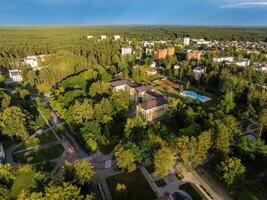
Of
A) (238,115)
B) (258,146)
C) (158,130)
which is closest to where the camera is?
(258,146)

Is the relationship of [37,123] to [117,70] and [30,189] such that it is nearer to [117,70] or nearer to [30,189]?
[30,189]

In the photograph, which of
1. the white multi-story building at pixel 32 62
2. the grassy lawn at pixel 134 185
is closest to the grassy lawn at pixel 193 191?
the grassy lawn at pixel 134 185

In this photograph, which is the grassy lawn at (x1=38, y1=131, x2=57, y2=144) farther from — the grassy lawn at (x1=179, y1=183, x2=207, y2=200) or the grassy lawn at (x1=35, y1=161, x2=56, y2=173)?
the grassy lawn at (x1=179, y1=183, x2=207, y2=200)

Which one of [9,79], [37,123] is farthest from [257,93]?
[9,79]

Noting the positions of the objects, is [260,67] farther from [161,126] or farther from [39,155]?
[39,155]

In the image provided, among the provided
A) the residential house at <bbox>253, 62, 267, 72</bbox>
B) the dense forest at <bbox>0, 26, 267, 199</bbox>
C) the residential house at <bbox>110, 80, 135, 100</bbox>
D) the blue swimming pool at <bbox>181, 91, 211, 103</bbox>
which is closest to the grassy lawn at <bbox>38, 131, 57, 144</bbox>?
the dense forest at <bbox>0, 26, 267, 199</bbox>
